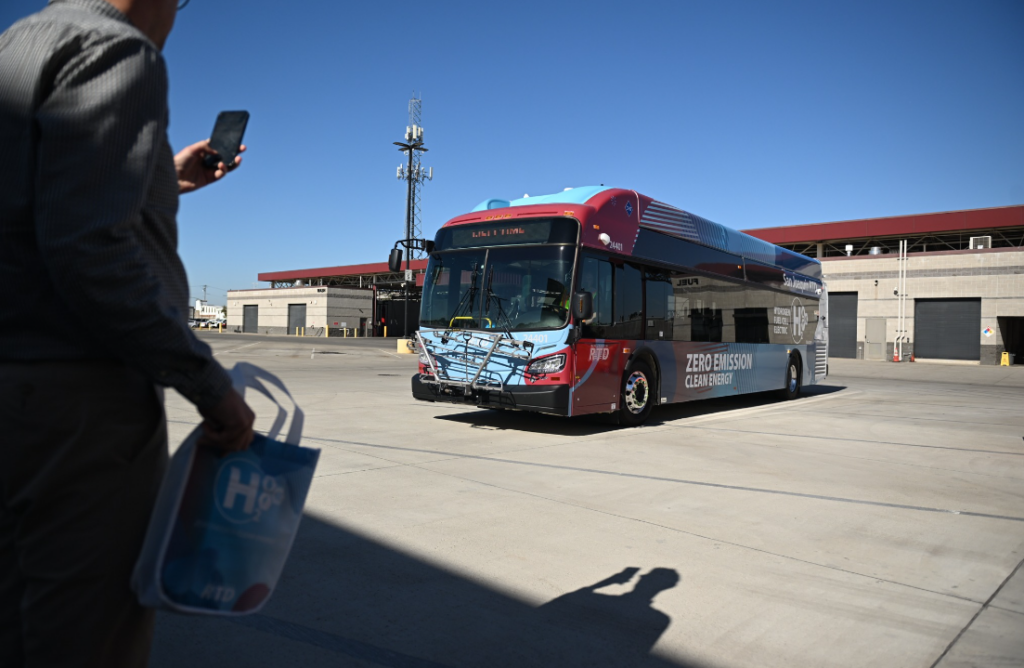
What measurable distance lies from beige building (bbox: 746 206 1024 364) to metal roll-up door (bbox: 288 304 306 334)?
43164mm

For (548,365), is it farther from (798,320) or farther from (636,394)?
(798,320)

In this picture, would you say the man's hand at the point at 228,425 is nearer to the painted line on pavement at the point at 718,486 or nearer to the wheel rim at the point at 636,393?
the painted line on pavement at the point at 718,486

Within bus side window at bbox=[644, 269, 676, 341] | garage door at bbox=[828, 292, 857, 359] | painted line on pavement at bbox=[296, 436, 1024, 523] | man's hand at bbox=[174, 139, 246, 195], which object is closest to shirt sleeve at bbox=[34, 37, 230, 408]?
man's hand at bbox=[174, 139, 246, 195]

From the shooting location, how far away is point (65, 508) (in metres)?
1.37

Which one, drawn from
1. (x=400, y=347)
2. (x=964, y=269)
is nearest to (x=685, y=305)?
(x=400, y=347)

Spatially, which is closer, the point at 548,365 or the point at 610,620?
the point at 610,620

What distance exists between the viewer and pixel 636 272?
34.9ft

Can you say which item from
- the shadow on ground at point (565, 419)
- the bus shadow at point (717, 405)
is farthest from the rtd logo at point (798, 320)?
the shadow on ground at point (565, 419)

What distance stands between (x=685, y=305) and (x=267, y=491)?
10856mm

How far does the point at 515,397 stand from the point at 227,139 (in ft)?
24.2

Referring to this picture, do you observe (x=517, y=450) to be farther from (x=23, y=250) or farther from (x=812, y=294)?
(x=812, y=294)

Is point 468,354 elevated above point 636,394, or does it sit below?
above

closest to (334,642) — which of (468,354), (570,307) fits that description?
(570,307)

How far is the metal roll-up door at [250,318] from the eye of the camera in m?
70.3
